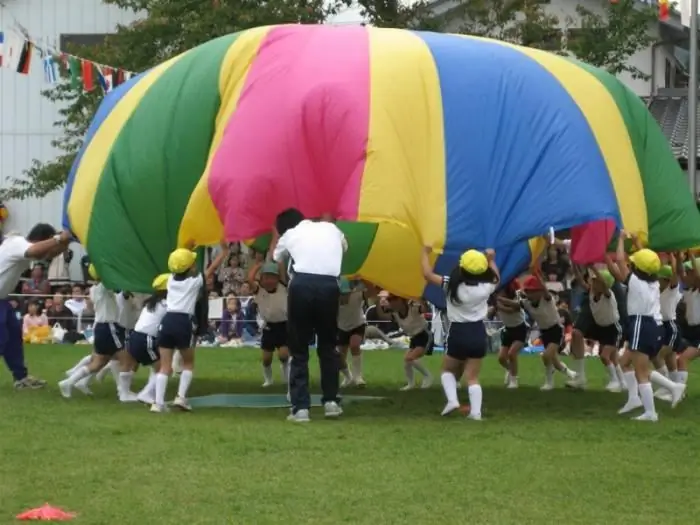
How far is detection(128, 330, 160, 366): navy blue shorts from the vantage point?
11.5m

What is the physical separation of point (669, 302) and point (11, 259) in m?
5.83

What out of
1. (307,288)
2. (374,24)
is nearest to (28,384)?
(307,288)

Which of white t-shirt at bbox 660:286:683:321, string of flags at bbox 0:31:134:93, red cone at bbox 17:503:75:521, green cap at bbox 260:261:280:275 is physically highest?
string of flags at bbox 0:31:134:93

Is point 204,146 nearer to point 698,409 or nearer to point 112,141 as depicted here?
point 112,141

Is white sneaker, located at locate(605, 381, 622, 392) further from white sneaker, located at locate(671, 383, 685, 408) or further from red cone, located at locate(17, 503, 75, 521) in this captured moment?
red cone, located at locate(17, 503, 75, 521)

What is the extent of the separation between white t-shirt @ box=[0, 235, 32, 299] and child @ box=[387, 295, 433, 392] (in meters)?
3.62

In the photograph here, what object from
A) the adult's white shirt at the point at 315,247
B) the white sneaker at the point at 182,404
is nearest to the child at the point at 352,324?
the white sneaker at the point at 182,404

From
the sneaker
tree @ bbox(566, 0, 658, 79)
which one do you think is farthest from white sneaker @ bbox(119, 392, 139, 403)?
tree @ bbox(566, 0, 658, 79)

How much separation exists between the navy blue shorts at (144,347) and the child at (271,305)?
1.44 metres

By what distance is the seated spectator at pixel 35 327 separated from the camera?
21.9 meters

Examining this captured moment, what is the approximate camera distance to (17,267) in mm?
12367

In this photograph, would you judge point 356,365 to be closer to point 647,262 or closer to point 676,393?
point 676,393

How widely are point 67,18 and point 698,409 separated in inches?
800

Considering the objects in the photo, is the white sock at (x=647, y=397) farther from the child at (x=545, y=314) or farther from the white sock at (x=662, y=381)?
the child at (x=545, y=314)
